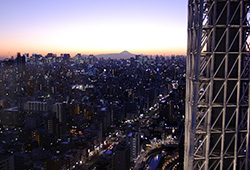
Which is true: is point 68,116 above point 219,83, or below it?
below

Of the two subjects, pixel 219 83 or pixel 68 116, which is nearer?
pixel 219 83

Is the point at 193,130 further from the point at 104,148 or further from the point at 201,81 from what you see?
the point at 104,148

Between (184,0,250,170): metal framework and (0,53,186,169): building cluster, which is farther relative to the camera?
(0,53,186,169): building cluster

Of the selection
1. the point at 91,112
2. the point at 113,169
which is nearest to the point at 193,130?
the point at 113,169

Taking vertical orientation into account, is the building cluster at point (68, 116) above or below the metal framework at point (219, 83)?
below

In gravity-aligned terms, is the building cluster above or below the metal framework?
below
